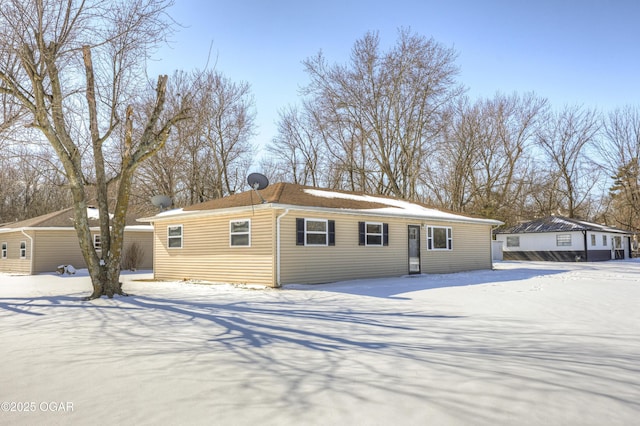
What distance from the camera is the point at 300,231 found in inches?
540

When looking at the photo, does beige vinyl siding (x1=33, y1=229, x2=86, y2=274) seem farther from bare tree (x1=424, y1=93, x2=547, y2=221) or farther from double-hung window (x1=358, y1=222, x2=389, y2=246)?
bare tree (x1=424, y1=93, x2=547, y2=221)

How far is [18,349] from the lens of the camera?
225 inches

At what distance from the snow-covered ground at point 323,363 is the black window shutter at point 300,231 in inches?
160

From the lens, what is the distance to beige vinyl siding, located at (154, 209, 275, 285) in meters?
13.5

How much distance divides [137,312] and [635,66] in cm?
1984

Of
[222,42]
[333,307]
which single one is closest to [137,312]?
[333,307]

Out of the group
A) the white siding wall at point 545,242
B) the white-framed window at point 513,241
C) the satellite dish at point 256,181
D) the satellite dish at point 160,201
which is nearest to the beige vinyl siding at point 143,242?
the satellite dish at point 160,201

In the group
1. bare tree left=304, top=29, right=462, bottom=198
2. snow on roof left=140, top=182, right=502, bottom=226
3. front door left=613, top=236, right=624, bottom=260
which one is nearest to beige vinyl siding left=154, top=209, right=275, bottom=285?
snow on roof left=140, top=182, right=502, bottom=226

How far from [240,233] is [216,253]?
1435 millimetres

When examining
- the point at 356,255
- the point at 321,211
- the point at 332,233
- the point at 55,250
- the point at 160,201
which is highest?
the point at 160,201

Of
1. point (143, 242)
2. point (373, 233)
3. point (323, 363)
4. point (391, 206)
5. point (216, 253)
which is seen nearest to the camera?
point (323, 363)

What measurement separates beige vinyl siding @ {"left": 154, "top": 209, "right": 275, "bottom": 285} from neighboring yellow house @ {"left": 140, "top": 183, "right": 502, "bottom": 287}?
29 mm

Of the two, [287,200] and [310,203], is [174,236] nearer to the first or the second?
[287,200]

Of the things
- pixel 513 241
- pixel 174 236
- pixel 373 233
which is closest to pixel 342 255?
pixel 373 233
